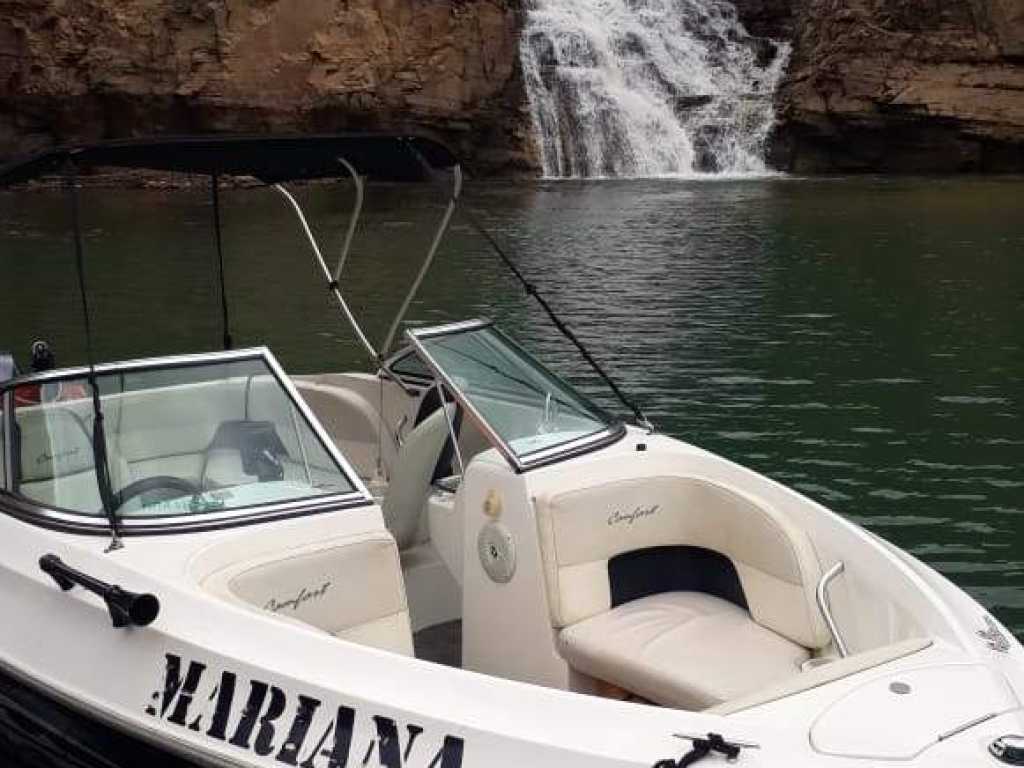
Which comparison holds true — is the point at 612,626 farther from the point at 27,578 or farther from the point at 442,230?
the point at 442,230

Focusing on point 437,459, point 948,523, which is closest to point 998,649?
point 437,459

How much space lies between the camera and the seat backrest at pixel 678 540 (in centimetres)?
510

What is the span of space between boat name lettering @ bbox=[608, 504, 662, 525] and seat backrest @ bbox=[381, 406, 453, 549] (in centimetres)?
111

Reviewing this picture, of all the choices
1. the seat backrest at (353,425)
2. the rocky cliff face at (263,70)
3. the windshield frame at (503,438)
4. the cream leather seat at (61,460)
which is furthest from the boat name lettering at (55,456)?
the rocky cliff face at (263,70)

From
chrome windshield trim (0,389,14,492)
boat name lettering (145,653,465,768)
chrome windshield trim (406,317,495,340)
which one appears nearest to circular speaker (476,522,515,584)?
chrome windshield trim (406,317,495,340)

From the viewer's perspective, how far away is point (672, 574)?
5641 mm

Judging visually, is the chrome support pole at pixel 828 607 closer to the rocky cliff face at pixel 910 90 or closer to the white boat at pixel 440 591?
the white boat at pixel 440 591

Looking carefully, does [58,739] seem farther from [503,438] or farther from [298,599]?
[503,438]

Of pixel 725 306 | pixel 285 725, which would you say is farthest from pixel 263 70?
pixel 285 725

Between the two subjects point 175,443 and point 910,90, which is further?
point 910,90

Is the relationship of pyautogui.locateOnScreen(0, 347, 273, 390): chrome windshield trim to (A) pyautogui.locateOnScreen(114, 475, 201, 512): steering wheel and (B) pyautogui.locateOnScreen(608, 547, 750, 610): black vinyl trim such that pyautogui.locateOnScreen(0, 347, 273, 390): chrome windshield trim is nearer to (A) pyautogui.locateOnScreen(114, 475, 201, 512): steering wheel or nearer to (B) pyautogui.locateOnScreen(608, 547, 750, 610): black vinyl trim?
(A) pyautogui.locateOnScreen(114, 475, 201, 512): steering wheel

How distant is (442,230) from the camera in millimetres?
6957

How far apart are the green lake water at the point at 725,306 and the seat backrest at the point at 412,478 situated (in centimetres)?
442

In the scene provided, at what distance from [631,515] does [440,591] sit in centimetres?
117
